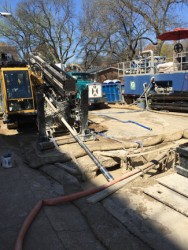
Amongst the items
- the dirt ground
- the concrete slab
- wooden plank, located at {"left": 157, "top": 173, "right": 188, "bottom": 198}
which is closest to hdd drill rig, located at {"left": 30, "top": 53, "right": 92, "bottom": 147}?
the dirt ground

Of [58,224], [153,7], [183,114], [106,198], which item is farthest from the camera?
[153,7]

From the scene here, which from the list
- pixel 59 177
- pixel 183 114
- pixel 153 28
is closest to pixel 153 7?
pixel 153 28

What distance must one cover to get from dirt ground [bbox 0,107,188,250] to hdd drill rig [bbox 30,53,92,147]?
2.42 ft

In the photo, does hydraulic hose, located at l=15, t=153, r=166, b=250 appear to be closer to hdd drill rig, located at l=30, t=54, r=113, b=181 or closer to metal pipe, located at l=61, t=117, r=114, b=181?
metal pipe, located at l=61, t=117, r=114, b=181

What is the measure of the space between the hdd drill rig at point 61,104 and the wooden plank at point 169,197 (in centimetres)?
408

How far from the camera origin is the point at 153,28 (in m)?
31.9

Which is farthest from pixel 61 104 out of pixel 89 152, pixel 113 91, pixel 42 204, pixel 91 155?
pixel 113 91

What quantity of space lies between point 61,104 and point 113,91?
13210 mm

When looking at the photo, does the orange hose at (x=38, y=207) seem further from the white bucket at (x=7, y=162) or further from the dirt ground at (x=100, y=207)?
the white bucket at (x=7, y=162)

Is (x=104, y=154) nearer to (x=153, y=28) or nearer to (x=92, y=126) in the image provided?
(x=92, y=126)

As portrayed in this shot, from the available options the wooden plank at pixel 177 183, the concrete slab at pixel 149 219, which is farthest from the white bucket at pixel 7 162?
the wooden plank at pixel 177 183

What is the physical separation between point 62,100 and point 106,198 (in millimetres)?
5637

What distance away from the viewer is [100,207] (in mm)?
5211

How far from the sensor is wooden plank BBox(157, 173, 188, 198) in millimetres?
5214
